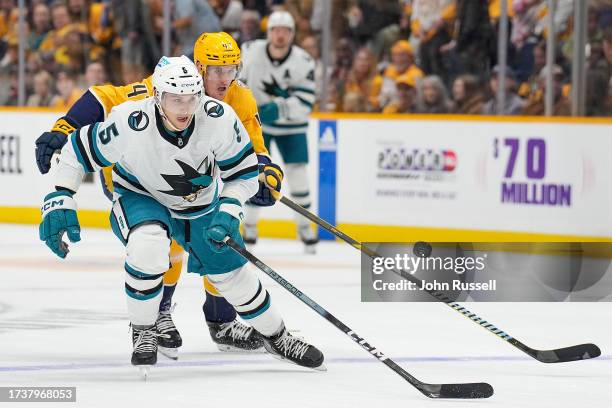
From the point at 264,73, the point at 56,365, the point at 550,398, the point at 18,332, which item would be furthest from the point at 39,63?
the point at 550,398

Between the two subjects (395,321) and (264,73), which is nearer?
(395,321)

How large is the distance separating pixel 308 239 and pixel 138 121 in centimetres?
489

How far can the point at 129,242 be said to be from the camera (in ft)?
17.1

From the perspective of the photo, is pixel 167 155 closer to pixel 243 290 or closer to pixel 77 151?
pixel 77 151

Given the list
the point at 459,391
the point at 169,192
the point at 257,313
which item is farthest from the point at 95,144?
the point at 459,391

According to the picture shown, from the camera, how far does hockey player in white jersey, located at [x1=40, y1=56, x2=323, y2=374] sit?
5.18 meters

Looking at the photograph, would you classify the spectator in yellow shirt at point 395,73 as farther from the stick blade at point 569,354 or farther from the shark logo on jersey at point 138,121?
the shark logo on jersey at point 138,121

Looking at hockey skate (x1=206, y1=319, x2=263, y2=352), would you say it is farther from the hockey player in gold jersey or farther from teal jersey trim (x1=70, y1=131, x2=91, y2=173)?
teal jersey trim (x1=70, y1=131, x2=91, y2=173)

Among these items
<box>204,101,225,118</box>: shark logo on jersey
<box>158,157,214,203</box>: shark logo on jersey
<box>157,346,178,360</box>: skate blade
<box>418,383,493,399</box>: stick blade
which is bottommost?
<box>157,346,178,360</box>: skate blade

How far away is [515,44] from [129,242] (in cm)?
511

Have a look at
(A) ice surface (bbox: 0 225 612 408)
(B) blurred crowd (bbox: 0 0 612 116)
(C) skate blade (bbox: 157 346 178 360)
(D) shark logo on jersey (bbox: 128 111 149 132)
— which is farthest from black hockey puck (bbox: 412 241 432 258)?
(B) blurred crowd (bbox: 0 0 612 116)

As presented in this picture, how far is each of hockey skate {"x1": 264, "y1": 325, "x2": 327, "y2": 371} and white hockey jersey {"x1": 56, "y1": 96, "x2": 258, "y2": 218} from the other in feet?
1.73

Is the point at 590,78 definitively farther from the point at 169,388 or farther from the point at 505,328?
the point at 169,388

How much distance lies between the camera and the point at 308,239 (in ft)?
33.0
